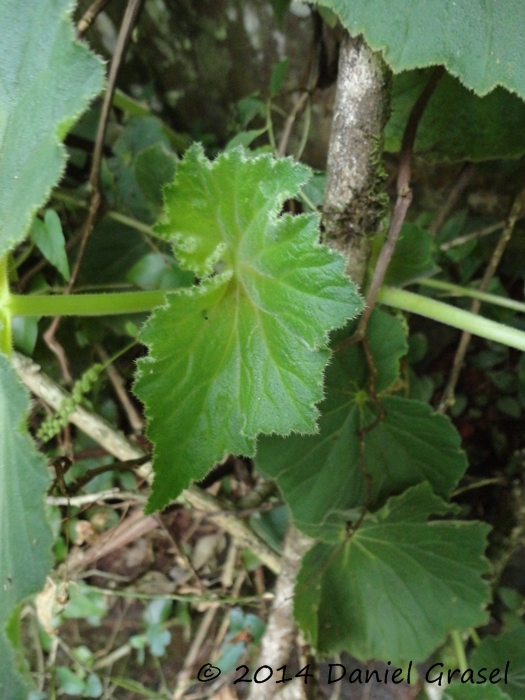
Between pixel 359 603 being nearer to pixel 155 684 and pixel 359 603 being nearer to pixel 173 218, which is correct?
pixel 155 684

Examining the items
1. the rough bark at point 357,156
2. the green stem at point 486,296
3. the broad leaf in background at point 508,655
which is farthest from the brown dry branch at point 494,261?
the broad leaf in background at point 508,655

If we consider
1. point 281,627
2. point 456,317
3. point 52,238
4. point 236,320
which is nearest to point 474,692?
point 281,627

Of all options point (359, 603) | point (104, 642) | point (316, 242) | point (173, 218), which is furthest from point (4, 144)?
point (104, 642)

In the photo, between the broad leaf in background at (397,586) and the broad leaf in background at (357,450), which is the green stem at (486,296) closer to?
the broad leaf in background at (357,450)

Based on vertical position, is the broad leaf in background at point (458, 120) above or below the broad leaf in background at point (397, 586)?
above

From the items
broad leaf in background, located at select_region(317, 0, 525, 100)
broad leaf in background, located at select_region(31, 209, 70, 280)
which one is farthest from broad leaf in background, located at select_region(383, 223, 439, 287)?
broad leaf in background, located at select_region(31, 209, 70, 280)

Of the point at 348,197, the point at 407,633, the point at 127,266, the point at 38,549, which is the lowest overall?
the point at 407,633

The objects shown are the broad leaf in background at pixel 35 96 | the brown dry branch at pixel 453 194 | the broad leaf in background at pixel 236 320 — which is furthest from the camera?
the brown dry branch at pixel 453 194
